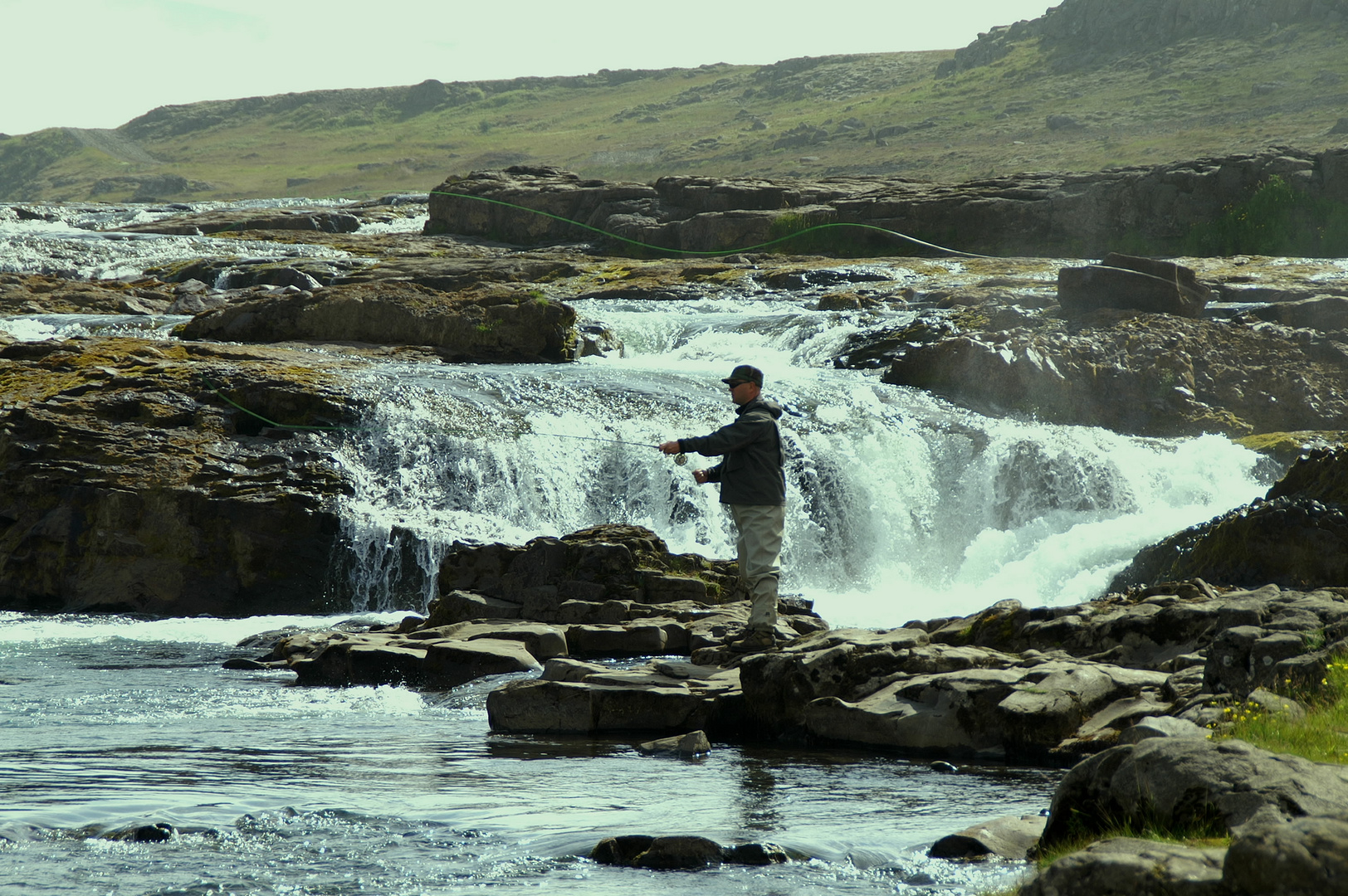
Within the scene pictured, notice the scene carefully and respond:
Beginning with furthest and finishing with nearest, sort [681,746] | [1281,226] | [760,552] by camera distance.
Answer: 1. [1281,226]
2. [760,552]
3. [681,746]

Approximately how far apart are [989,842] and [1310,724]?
4.27 feet

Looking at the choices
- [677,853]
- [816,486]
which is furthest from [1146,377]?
[677,853]

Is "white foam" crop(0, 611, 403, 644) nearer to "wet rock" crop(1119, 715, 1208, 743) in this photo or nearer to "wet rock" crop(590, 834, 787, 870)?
"wet rock" crop(590, 834, 787, 870)

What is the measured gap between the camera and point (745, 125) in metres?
114

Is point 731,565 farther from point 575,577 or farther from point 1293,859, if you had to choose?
point 1293,859

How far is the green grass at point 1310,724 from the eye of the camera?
4633 millimetres

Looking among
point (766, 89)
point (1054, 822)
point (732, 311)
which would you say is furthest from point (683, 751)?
point (766, 89)

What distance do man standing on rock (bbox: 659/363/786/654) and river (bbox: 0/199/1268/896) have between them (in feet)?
6.16

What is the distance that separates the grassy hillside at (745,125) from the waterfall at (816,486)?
4701 cm

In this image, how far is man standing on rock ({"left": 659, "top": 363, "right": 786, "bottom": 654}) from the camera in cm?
891

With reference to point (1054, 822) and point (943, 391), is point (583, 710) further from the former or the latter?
point (943, 391)

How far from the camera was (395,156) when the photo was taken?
431 ft

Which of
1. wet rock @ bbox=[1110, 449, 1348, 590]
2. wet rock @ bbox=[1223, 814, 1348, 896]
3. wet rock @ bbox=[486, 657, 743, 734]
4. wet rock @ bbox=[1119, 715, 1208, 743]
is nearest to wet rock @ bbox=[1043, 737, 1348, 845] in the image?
wet rock @ bbox=[1223, 814, 1348, 896]

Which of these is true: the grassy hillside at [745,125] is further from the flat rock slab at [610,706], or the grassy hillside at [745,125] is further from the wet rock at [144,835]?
the wet rock at [144,835]
